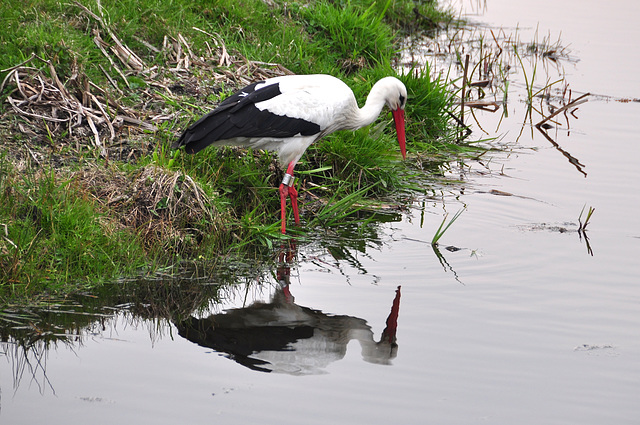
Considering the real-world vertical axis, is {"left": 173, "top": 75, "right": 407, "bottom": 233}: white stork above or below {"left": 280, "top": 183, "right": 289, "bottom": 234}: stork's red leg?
above

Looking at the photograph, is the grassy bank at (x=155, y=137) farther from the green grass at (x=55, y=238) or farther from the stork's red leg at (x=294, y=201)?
the stork's red leg at (x=294, y=201)

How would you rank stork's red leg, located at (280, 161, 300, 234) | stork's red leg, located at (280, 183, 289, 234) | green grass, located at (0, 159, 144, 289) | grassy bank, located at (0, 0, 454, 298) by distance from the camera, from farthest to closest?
1. stork's red leg, located at (280, 161, 300, 234)
2. stork's red leg, located at (280, 183, 289, 234)
3. grassy bank, located at (0, 0, 454, 298)
4. green grass, located at (0, 159, 144, 289)

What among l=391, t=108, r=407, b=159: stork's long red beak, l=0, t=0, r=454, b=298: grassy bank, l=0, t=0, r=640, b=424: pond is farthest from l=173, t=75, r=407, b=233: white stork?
l=0, t=0, r=640, b=424: pond

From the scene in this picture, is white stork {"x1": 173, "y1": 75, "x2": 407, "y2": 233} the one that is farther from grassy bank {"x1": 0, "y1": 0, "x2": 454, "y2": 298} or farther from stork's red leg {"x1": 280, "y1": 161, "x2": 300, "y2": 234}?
grassy bank {"x1": 0, "y1": 0, "x2": 454, "y2": 298}

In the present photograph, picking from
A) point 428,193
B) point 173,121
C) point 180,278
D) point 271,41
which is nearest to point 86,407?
point 180,278

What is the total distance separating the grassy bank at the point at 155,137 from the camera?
516 cm

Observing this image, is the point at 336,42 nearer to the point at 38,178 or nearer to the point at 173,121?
the point at 173,121

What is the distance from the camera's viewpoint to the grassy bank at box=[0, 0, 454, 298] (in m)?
5.16

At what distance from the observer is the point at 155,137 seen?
662 cm

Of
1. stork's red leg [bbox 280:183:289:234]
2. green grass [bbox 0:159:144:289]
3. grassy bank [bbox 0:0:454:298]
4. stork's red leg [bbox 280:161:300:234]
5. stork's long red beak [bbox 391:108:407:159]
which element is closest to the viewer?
green grass [bbox 0:159:144:289]

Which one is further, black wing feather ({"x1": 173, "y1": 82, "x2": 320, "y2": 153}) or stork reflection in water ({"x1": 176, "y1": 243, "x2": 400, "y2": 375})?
black wing feather ({"x1": 173, "y1": 82, "x2": 320, "y2": 153})

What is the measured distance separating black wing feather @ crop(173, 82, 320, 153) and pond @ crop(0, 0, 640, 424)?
830mm

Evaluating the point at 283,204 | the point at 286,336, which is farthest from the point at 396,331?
the point at 283,204

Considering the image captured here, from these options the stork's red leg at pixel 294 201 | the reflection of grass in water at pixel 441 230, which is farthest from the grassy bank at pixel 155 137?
the reflection of grass in water at pixel 441 230
